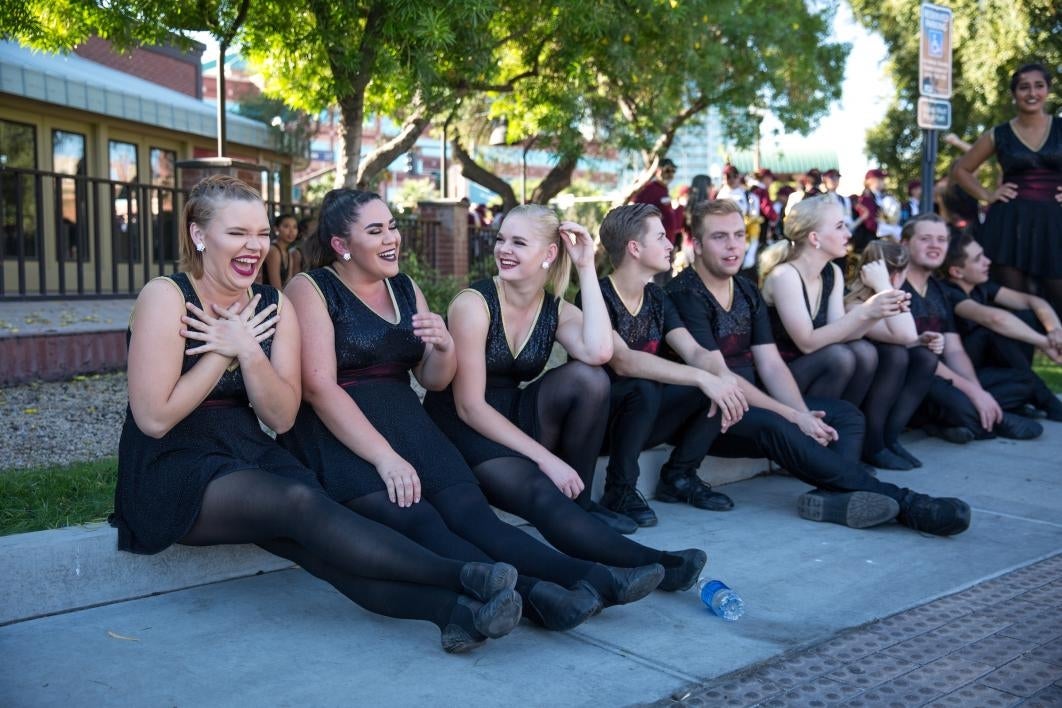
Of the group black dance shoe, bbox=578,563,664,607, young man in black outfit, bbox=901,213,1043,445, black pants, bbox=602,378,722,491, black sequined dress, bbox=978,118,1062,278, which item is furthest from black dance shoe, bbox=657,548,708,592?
black sequined dress, bbox=978,118,1062,278

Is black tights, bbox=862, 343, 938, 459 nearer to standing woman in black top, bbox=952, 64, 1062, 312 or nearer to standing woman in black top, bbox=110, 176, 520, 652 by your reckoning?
standing woman in black top, bbox=952, 64, 1062, 312

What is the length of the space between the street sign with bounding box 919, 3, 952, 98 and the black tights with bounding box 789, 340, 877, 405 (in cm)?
305

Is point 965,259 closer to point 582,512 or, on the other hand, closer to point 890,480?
point 890,480

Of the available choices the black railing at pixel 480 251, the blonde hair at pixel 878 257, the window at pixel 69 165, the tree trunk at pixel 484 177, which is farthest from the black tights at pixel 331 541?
the tree trunk at pixel 484 177

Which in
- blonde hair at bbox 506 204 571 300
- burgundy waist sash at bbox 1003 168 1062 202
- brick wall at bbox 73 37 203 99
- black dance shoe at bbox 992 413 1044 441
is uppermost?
brick wall at bbox 73 37 203 99

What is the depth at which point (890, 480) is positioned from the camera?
5.87m

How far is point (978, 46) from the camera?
18.3 metres

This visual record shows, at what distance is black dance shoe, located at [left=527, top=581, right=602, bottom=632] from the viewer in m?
3.18

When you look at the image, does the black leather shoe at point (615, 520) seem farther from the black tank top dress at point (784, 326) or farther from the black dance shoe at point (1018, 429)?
the black dance shoe at point (1018, 429)

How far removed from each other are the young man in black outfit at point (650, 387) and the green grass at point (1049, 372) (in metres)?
4.90

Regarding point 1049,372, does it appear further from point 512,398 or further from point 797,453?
point 512,398

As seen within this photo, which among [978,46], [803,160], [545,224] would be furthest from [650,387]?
[803,160]

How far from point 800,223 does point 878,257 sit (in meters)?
0.58

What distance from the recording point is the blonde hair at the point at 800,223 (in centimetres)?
580
